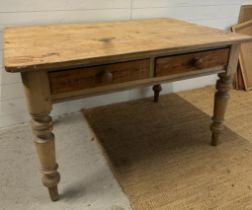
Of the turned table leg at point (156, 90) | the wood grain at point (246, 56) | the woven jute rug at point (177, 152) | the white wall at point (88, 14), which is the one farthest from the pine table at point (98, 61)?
the wood grain at point (246, 56)

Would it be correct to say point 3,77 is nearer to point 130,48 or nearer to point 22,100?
point 22,100

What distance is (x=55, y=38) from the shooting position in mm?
1095

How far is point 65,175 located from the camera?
1.24m

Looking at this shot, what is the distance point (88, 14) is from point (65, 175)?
933 millimetres

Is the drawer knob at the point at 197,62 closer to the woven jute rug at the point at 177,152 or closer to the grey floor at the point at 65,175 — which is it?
the woven jute rug at the point at 177,152

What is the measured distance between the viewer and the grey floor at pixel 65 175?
3.58 feet

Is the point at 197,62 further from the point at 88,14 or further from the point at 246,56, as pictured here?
the point at 246,56

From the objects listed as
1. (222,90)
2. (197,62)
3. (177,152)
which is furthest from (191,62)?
(177,152)

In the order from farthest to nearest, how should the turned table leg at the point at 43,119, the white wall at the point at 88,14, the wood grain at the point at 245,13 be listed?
the wood grain at the point at 245,13 → the white wall at the point at 88,14 → the turned table leg at the point at 43,119

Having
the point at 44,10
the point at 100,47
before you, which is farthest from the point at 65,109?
the point at 100,47

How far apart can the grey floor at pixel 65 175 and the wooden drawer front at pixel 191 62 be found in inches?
22.8

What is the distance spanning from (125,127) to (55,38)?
740 millimetres

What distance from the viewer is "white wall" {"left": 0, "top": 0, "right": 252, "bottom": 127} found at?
1.38m

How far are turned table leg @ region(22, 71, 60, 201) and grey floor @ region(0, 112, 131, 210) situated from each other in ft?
0.31
